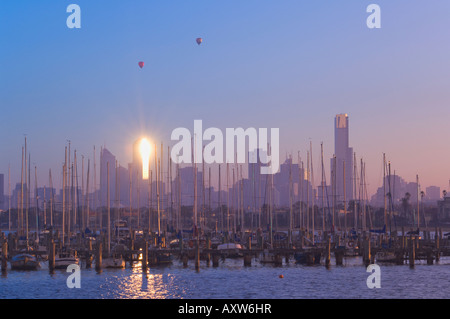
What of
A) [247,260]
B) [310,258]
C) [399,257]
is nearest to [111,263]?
[247,260]

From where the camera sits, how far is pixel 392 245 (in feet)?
253

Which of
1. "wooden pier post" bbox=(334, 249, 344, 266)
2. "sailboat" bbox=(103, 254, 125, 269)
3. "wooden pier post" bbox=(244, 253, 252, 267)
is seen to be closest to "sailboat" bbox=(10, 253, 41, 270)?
"sailboat" bbox=(103, 254, 125, 269)

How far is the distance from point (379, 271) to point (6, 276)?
1427 inches

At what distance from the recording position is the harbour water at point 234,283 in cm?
4997

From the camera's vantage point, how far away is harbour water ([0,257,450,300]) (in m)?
50.0

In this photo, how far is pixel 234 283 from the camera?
185 feet

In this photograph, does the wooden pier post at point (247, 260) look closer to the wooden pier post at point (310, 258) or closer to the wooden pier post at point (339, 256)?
the wooden pier post at point (310, 258)

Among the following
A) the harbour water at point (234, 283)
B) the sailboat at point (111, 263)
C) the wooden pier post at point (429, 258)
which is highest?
the sailboat at point (111, 263)

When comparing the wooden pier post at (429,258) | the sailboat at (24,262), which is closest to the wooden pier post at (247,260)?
the wooden pier post at (429,258)

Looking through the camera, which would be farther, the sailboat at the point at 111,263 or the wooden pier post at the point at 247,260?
the wooden pier post at the point at 247,260
